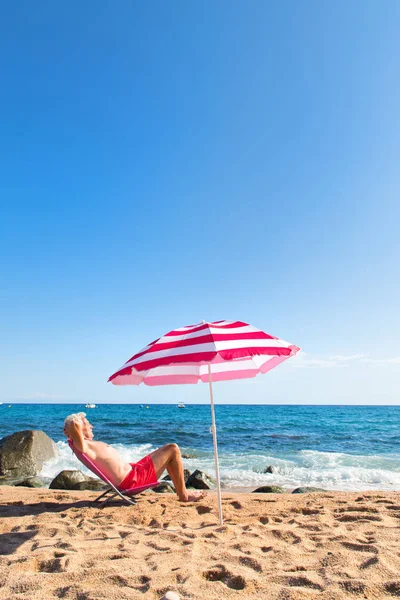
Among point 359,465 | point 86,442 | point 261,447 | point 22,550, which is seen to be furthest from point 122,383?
point 261,447

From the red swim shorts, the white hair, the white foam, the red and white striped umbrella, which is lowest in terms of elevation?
the white foam

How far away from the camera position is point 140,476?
561cm

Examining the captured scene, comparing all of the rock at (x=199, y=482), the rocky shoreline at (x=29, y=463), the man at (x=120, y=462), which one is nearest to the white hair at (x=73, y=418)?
the man at (x=120, y=462)

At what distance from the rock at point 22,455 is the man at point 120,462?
792cm

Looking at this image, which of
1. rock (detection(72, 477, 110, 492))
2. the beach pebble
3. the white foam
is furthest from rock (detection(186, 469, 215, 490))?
the beach pebble

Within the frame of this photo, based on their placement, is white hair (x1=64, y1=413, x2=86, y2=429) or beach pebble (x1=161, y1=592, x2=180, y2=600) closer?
beach pebble (x1=161, y1=592, x2=180, y2=600)

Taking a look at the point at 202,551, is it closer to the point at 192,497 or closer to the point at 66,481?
the point at 192,497

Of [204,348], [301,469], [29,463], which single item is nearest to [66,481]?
[29,463]

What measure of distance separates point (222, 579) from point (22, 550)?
2.05m

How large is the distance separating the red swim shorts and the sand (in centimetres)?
31

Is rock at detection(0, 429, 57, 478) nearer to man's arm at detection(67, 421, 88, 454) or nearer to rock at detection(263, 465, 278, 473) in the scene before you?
rock at detection(263, 465, 278, 473)

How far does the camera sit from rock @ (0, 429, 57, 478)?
1188cm

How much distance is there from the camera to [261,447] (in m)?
17.2

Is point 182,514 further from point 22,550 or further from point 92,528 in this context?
point 22,550
